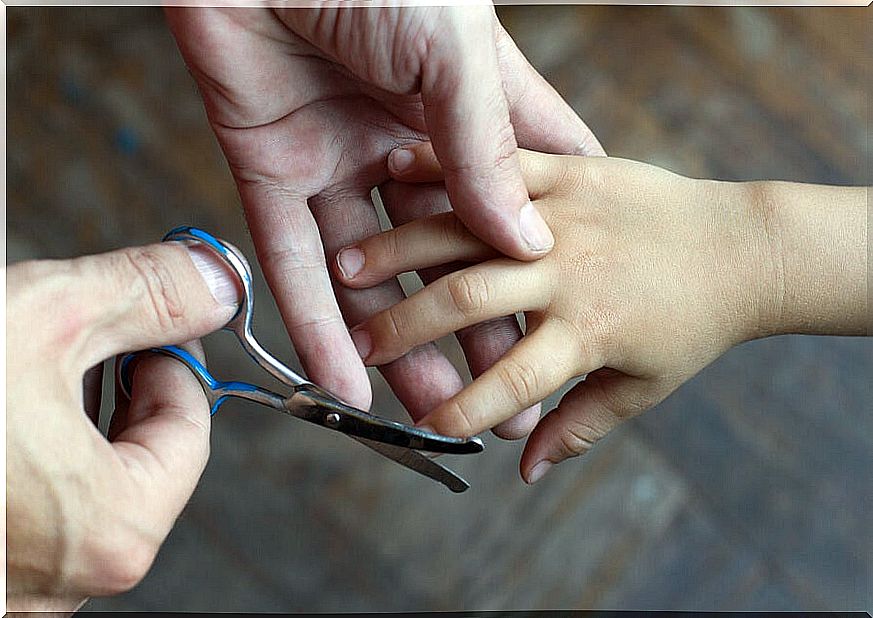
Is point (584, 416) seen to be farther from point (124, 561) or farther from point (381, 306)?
point (124, 561)

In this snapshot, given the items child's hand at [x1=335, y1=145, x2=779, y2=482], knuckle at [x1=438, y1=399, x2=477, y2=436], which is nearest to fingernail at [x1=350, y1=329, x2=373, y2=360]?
child's hand at [x1=335, y1=145, x2=779, y2=482]

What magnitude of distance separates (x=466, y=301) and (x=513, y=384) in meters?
0.07

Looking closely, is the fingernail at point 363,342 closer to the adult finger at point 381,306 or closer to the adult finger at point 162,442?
the adult finger at point 381,306

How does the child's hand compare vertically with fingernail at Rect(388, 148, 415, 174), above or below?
below

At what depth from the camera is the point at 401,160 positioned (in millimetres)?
863

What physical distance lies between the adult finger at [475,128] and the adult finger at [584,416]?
0.17 metres

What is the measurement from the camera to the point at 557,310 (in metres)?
0.83

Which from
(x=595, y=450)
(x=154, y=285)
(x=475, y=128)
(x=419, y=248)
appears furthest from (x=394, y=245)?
(x=595, y=450)

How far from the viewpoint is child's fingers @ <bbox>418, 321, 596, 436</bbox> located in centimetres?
79

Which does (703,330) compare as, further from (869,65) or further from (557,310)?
(869,65)

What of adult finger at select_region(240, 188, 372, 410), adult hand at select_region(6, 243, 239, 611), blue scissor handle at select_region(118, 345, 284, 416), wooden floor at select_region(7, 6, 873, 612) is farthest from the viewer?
wooden floor at select_region(7, 6, 873, 612)

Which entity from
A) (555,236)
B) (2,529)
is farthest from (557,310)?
(2,529)

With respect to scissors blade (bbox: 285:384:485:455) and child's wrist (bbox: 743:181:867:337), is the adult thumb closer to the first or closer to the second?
scissors blade (bbox: 285:384:485:455)

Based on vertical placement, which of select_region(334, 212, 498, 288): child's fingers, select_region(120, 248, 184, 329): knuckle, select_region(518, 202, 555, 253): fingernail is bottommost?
select_region(334, 212, 498, 288): child's fingers
